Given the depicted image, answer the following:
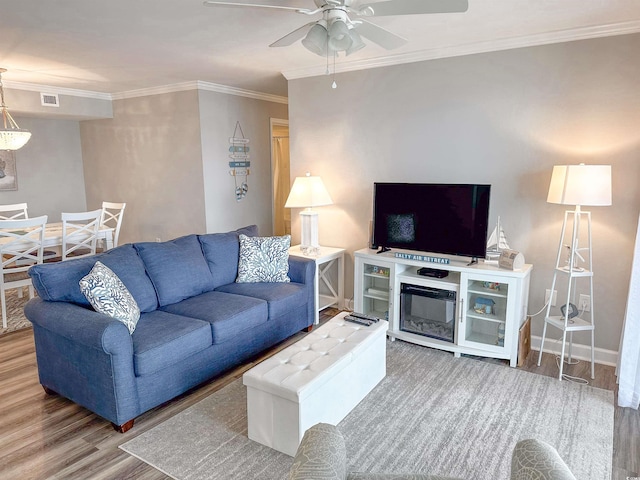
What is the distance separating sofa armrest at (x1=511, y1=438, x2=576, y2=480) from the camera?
1.14 m

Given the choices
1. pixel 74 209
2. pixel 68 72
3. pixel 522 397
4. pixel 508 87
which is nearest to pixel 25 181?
pixel 74 209

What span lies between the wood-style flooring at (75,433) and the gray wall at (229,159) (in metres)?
2.74

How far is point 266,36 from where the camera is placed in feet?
10.7

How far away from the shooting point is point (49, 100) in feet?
18.0

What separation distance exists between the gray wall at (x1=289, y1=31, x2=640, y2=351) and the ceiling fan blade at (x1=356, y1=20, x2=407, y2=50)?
1.33 meters

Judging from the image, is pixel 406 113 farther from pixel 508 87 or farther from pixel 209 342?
pixel 209 342

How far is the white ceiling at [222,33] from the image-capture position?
8.85 ft

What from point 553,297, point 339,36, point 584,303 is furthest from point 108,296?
point 584,303

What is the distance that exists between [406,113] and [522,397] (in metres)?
2.48

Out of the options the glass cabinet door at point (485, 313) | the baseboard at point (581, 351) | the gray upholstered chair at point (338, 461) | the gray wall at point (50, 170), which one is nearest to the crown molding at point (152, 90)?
the gray wall at point (50, 170)

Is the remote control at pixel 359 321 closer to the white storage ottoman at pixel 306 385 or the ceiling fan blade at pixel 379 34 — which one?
the white storage ottoman at pixel 306 385

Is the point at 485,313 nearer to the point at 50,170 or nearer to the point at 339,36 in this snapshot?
the point at 339,36

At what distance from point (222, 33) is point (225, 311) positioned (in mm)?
2031

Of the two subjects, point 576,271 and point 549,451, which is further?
point 576,271
